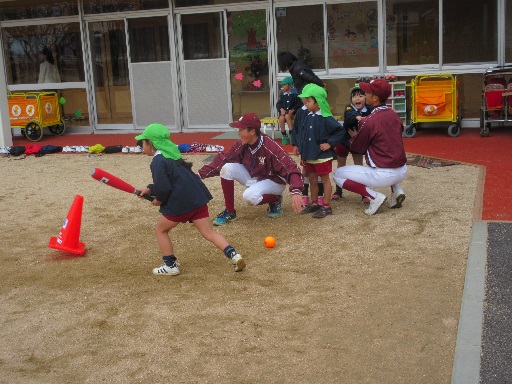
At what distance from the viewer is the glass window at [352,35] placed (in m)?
14.0

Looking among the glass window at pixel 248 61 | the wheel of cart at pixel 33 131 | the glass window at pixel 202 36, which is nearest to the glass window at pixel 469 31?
the glass window at pixel 248 61

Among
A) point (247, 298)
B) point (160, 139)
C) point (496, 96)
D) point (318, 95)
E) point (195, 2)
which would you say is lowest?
point (247, 298)

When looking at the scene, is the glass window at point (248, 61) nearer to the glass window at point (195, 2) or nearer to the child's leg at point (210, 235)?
the glass window at point (195, 2)

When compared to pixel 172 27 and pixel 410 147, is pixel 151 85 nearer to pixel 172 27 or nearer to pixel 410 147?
pixel 172 27

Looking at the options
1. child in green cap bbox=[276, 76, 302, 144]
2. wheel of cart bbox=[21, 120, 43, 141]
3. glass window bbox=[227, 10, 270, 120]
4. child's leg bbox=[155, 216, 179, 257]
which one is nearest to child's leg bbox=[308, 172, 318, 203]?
child's leg bbox=[155, 216, 179, 257]

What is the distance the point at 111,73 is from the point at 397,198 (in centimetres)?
995

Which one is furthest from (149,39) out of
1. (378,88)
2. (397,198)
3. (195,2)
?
(397,198)

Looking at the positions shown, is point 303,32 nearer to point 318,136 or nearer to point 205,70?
point 205,70

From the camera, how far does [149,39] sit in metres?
15.6

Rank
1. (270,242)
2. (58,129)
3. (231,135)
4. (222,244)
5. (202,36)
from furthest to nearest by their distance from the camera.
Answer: (58,129) < (202,36) < (231,135) < (270,242) < (222,244)

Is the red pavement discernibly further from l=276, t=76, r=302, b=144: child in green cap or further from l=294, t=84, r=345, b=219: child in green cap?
l=294, t=84, r=345, b=219: child in green cap

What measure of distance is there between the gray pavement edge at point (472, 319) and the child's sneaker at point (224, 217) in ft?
9.01

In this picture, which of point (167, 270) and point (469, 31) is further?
point (469, 31)

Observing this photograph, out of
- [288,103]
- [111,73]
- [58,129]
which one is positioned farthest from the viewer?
[58,129]
